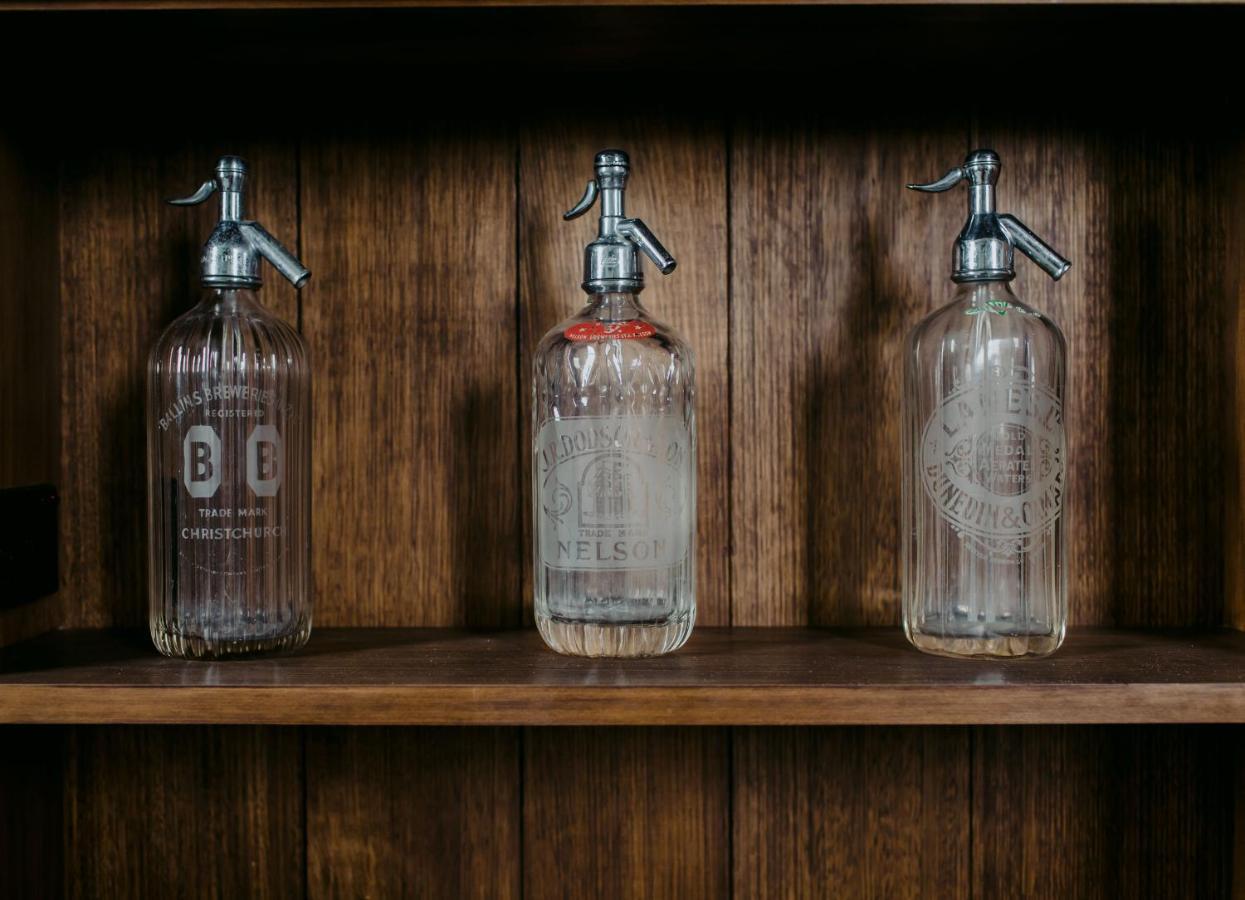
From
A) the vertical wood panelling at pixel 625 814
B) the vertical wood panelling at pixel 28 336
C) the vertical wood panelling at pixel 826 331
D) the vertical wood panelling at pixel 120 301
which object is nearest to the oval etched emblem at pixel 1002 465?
the vertical wood panelling at pixel 826 331

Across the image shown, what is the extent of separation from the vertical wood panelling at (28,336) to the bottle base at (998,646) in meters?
0.59

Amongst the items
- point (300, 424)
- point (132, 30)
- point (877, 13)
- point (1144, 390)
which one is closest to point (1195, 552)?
point (1144, 390)

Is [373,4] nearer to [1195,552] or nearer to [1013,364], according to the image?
[1013,364]

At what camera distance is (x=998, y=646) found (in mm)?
606

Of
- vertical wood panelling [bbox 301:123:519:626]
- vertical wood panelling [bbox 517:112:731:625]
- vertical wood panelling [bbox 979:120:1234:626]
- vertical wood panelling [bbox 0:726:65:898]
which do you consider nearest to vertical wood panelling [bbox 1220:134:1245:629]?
vertical wood panelling [bbox 979:120:1234:626]

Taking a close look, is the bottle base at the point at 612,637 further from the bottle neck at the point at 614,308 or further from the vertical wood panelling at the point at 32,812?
the vertical wood panelling at the point at 32,812

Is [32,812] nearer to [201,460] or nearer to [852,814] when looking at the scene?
[201,460]

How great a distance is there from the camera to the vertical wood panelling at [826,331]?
0.72 m

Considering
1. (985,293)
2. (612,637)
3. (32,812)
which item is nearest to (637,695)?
(612,637)

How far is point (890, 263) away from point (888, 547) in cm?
20

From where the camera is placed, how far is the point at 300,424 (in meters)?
0.65

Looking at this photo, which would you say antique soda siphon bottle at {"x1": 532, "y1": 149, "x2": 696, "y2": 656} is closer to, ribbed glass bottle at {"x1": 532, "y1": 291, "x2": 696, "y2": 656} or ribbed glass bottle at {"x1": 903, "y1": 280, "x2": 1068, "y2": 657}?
ribbed glass bottle at {"x1": 532, "y1": 291, "x2": 696, "y2": 656}

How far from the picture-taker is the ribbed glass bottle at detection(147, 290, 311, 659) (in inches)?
24.2

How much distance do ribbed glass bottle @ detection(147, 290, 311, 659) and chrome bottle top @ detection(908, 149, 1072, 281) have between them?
43 cm
